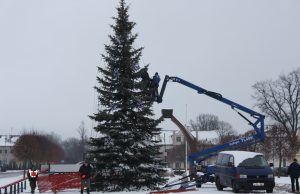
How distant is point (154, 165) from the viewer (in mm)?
29422

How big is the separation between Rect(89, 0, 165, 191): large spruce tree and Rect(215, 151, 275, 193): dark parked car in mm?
4482

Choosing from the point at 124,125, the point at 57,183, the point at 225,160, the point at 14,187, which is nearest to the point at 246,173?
the point at 225,160

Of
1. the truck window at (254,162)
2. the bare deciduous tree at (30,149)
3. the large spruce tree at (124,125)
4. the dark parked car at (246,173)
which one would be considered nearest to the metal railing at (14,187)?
the large spruce tree at (124,125)

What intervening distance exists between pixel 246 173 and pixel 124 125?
7466mm

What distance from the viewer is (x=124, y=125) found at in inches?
1150

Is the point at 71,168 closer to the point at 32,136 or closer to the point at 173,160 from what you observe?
the point at 32,136

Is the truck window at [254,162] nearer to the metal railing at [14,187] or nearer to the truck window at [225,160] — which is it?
the truck window at [225,160]

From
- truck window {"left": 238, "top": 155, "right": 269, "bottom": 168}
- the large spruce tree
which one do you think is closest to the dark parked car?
truck window {"left": 238, "top": 155, "right": 269, "bottom": 168}

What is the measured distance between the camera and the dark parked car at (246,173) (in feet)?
82.1

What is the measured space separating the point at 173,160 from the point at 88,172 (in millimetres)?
94553

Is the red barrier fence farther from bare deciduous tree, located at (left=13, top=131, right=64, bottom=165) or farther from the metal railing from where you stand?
bare deciduous tree, located at (left=13, top=131, right=64, bottom=165)

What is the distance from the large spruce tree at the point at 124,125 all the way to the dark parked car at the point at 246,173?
448 centimetres

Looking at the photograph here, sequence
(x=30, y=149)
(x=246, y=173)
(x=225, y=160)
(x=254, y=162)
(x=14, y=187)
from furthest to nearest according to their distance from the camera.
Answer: (x=30, y=149) < (x=225, y=160) < (x=14, y=187) < (x=254, y=162) < (x=246, y=173)

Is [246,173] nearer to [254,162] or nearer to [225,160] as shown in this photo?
[254,162]
